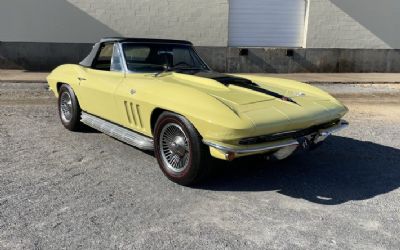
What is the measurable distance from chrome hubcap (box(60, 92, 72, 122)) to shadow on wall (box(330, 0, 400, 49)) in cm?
1265

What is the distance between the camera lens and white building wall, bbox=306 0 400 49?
1597 centimetres

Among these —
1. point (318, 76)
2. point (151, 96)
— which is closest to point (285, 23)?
point (318, 76)

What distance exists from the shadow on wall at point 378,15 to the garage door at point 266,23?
5.54ft

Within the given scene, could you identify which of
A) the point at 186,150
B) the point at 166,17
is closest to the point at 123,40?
the point at 186,150

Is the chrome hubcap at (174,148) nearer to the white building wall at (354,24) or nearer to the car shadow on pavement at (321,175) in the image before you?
the car shadow on pavement at (321,175)

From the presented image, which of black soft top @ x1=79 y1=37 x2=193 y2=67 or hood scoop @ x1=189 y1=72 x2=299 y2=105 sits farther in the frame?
black soft top @ x1=79 y1=37 x2=193 y2=67

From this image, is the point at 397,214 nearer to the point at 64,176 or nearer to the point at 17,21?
the point at 64,176

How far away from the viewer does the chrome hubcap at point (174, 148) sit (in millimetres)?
4223

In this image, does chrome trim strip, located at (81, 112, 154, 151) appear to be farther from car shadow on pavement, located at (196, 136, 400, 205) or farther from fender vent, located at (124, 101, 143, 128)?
car shadow on pavement, located at (196, 136, 400, 205)

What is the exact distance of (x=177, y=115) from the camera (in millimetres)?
4152

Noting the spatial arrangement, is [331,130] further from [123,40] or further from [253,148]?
[123,40]

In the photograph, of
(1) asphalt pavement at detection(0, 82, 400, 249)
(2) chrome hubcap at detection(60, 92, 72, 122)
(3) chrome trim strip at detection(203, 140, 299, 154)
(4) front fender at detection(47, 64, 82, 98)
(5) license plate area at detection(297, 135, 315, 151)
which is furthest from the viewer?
(2) chrome hubcap at detection(60, 92, 72, 122)

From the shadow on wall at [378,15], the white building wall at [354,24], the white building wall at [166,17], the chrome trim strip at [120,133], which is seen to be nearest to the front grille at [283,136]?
the chrome trim strip at [120,133]

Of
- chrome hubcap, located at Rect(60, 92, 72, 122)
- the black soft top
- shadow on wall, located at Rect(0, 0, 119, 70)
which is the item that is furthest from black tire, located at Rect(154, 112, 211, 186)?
shadow on wall, located at Rect(0, 0, 119, 70)
